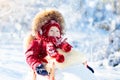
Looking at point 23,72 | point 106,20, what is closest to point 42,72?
point 23,72

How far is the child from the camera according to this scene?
134 centimetres

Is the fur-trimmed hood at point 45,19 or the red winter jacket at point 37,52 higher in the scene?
the fur-trimmed hood at point 45,19

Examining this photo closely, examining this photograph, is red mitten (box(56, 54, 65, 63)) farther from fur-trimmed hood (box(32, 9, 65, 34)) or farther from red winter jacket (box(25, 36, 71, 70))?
fur-trimmed hood (box(32, 9, 65, 34))

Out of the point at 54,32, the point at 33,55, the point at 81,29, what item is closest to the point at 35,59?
the point at 33,55

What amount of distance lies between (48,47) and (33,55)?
7 cm

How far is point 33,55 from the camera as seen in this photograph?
1355 millimetres

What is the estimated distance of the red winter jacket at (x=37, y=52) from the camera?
1.34 m

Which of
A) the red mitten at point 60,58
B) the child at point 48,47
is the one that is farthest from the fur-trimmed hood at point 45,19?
the red mitten at point 60,58

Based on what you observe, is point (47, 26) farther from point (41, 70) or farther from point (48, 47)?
point (41, 70)

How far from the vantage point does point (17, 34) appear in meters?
1.61

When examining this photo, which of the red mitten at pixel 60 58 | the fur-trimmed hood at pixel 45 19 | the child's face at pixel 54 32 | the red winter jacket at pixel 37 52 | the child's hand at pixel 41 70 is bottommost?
the child's hand at pixel 41 70

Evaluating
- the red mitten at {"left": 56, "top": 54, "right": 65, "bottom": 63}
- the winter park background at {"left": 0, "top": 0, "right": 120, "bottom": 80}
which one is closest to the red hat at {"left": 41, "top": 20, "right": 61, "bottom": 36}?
the red mitten at {"left": 56, "top": 54, "right": 65, "bottom": 63}

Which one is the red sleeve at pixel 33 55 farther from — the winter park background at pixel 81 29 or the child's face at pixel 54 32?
the winter park background at pixel 81 29

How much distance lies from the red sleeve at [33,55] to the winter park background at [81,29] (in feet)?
0.71
